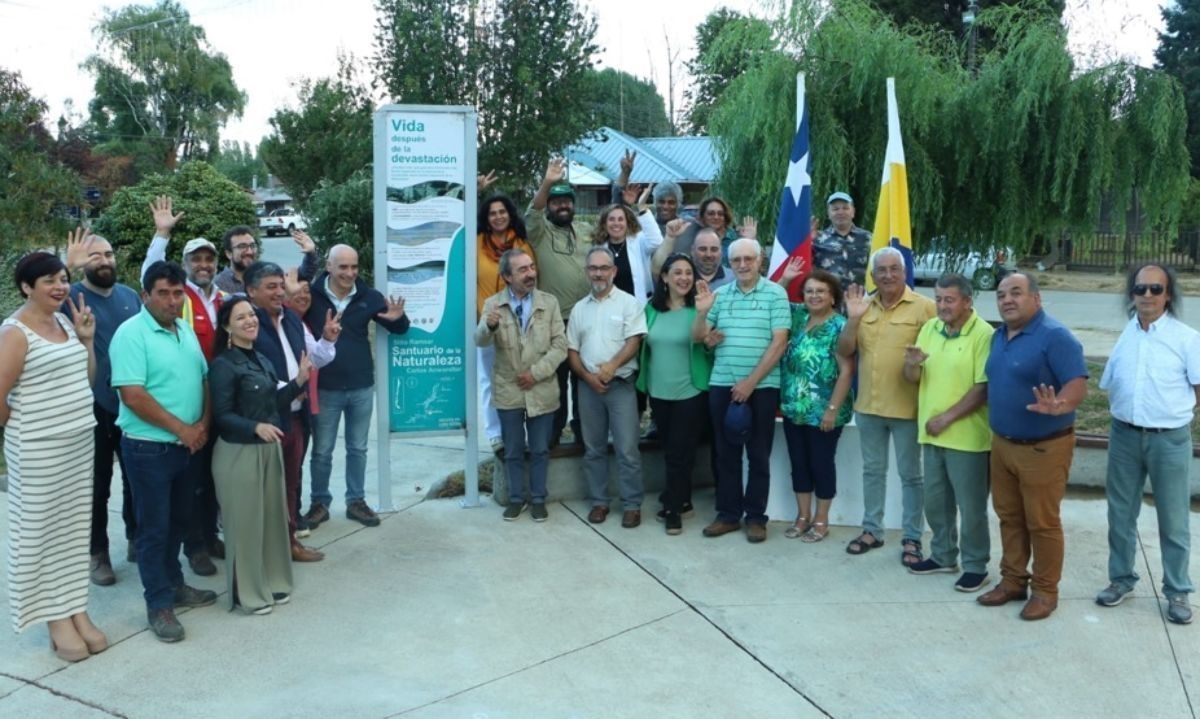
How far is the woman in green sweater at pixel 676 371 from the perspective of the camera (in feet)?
20.5

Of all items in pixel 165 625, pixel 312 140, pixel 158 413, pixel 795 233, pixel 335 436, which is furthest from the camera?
pixel 312 140

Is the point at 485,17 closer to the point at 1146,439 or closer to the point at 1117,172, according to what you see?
the point at 1117,172

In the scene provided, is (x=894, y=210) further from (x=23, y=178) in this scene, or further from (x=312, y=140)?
(x=312, y=140)

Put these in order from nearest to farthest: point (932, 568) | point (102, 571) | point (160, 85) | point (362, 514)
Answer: point (102, 571) → point (932, 568) → point (362, 514) → point (160, 85)

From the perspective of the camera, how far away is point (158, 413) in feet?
15.4

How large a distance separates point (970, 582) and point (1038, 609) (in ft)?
1.45

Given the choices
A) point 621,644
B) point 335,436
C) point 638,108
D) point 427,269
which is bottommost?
point 621,644

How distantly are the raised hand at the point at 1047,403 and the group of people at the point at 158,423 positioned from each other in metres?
3.55

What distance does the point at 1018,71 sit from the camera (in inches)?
401

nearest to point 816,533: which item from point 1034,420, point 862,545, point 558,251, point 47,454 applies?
point 862,545

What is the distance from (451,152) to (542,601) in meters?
2.90

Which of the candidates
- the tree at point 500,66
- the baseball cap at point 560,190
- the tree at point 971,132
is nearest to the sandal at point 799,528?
the baseball cap at point 560,190

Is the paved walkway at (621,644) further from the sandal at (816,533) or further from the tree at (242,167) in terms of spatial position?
the tree at (242,167)

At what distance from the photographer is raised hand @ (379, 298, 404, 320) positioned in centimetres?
639
